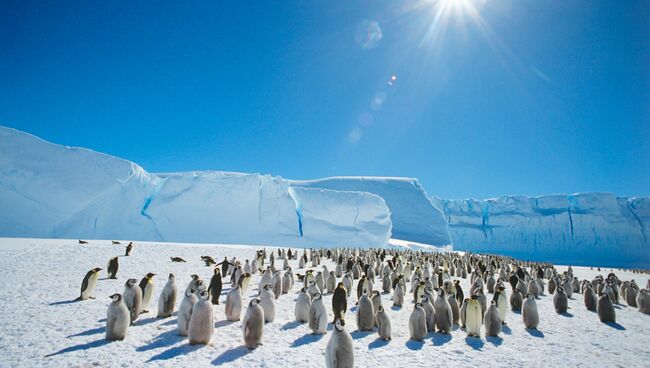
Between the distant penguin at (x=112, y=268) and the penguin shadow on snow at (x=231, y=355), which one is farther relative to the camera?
the distant penguin at (x=112, y=268)

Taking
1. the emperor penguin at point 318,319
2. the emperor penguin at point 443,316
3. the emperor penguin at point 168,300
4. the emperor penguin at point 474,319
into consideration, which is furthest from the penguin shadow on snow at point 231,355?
the emperor penguin at point 474,319

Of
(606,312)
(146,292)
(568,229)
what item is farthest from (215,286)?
(568,229)

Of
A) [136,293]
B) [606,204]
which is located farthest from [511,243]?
[136,293]

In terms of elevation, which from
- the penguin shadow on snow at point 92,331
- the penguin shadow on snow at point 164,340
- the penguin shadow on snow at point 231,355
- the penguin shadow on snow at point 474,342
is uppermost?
the penguin shadow on snow at point 92,331

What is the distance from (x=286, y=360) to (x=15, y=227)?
22.1 meters

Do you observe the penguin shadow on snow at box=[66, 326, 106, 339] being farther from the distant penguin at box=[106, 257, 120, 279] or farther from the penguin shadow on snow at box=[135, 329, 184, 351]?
the distant penguin at box=[106, 257, 120, 279]

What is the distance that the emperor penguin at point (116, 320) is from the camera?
13.1 feet

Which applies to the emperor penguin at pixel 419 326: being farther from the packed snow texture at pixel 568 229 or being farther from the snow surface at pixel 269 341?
the packed snow texture at pixel 568 229

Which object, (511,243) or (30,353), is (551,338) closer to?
(30,353)

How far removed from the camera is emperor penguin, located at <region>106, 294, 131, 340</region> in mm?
4004

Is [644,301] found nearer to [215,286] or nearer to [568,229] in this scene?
[215,286]

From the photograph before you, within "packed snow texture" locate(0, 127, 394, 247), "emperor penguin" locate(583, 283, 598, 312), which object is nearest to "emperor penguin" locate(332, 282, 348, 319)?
"emperor penguin" locate(583, 283, 598, 312)

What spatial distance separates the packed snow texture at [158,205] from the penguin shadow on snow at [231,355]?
20.6 m

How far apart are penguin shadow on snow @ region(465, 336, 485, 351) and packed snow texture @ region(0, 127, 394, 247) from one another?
67.2 feet
